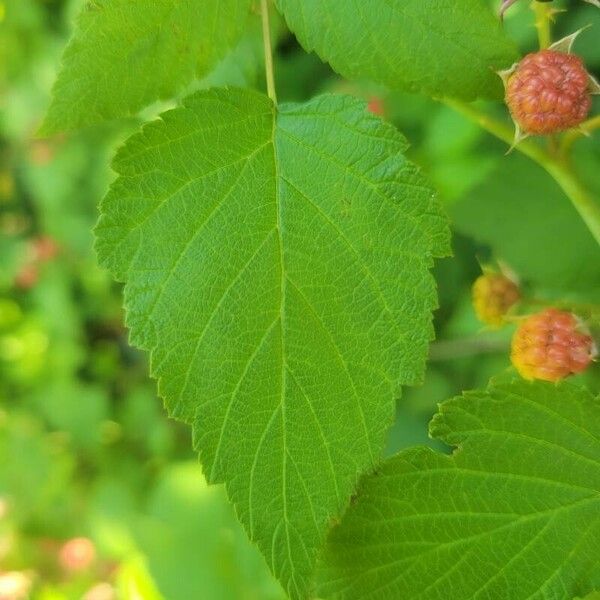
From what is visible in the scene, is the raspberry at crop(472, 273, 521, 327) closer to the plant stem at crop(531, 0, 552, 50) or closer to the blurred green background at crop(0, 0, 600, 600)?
the blurred green background at crop(0, 0, 600, 600)

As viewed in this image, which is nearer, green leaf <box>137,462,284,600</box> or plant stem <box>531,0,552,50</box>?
plant stem <box>531,0,552,50</box>

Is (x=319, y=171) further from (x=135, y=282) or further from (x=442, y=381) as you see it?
(x=442, y=381)

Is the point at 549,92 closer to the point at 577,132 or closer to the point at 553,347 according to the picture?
the point at 577,132

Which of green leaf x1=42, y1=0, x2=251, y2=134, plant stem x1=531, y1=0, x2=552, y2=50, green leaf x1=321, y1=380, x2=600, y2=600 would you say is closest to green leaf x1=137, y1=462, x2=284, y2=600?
green leaf x1=321, y1=380, x2=600, y2=600

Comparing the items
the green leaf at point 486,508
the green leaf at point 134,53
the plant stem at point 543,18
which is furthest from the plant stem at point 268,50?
the green leaf at point 486,508

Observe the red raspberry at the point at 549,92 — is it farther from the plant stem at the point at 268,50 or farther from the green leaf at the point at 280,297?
the plant stem at the point at 268,50

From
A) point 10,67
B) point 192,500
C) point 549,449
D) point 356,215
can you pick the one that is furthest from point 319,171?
point 10,67
